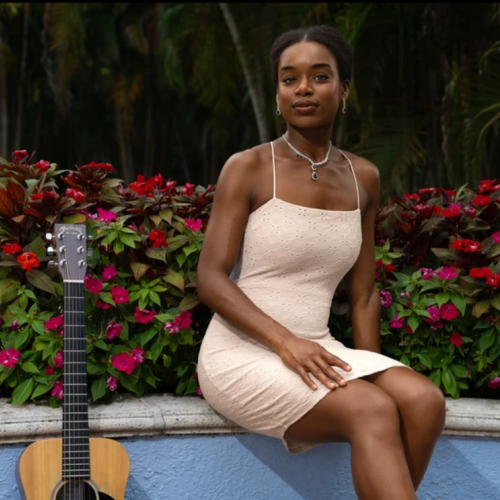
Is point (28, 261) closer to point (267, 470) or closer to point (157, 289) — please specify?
point (157, 289)

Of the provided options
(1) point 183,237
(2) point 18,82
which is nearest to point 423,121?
(1) point 183,237

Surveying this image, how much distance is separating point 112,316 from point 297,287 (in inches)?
28.8

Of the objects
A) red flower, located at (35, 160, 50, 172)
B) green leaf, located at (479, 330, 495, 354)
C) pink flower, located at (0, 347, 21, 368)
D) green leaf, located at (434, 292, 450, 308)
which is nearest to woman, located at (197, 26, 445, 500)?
green leaf, located at (434, 292, 450, 308)

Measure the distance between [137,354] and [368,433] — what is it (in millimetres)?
1007

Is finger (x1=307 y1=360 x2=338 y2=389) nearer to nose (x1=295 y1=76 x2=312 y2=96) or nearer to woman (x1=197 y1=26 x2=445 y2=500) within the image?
woman (x1=197 y1=26 x2=445 y2=500)

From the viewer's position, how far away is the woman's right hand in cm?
258

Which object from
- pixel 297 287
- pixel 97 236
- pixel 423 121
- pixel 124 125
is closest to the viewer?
pixel 297 287

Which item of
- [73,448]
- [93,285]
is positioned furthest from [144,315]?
[73,448]

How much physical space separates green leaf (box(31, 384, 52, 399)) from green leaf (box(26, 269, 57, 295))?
34 cm

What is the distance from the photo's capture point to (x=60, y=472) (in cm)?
270

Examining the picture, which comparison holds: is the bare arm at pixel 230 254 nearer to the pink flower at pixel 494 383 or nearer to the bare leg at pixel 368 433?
the bare leg at pixel 368 433

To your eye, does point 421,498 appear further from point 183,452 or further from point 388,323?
point 183,452

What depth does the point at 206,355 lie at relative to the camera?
2.87 meters

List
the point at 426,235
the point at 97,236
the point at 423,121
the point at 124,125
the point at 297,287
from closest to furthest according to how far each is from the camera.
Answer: the point at 297,287
the point at 97,236
the point at 426,235
the point at 423,121
the point at 124,125
